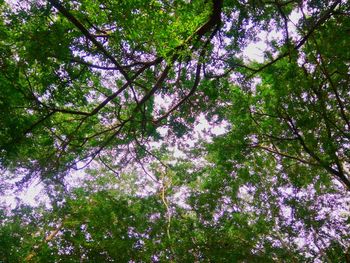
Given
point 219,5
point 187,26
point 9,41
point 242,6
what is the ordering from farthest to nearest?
1. point 242,6
2. point 9,41
3. point 219,5
4. point 187,26

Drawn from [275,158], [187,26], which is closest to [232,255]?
[275,158]

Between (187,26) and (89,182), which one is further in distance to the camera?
(89,182)

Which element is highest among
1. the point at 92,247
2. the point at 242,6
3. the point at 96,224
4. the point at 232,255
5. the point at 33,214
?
the point at 33,214

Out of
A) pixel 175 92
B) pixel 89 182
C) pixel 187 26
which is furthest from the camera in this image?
pixel 89 182

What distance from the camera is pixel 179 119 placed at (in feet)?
27.2

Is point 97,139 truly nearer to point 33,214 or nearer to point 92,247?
point 92,247

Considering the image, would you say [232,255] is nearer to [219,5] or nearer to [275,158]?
[275,158]

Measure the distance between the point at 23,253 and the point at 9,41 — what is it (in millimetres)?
6496

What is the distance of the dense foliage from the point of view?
4.80 m

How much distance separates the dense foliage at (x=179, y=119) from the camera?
4.80 m

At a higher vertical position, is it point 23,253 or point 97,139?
point 97,139

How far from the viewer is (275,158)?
10258mm

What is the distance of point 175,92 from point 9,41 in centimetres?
387

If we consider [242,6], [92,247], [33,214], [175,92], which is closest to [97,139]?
[175,92]
